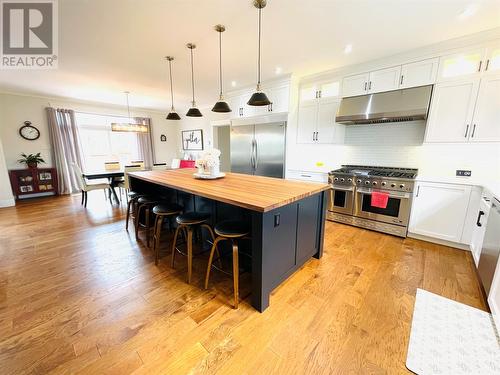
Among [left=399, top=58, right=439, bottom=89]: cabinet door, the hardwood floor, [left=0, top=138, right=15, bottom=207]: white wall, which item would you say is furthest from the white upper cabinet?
[left=0, top=138, right=15, bottom=207]: white wall

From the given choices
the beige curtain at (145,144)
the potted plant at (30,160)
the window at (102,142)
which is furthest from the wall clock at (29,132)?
the beige curtain at (145,144)

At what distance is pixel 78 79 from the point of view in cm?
388

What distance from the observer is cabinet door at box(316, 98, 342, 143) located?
345 cm

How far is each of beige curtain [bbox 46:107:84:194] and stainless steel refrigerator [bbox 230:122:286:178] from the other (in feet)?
14.8

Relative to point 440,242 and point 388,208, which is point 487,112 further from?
point 440,242

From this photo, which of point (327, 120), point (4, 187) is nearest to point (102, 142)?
point (4, 187)

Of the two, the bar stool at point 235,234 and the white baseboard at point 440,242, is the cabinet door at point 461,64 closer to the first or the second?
the white baseboard at point 440,242

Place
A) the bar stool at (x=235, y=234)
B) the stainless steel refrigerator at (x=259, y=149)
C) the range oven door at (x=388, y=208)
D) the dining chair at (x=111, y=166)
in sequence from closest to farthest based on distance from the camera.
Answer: the bar stool at (x=235, y=234) → the range oven door at (x=388, y=208) → the stainless steel refrigerator at (x=259, y=149) → the dining chair at (x=111, y=166)

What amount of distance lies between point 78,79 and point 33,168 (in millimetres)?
2796

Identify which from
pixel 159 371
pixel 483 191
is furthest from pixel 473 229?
pixel 159 371

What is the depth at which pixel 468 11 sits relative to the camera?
1947 millimetres

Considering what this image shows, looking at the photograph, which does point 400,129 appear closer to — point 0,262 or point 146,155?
point 0,262

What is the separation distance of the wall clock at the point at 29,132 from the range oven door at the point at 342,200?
7.13 metres

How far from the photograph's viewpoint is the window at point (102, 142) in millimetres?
5980
